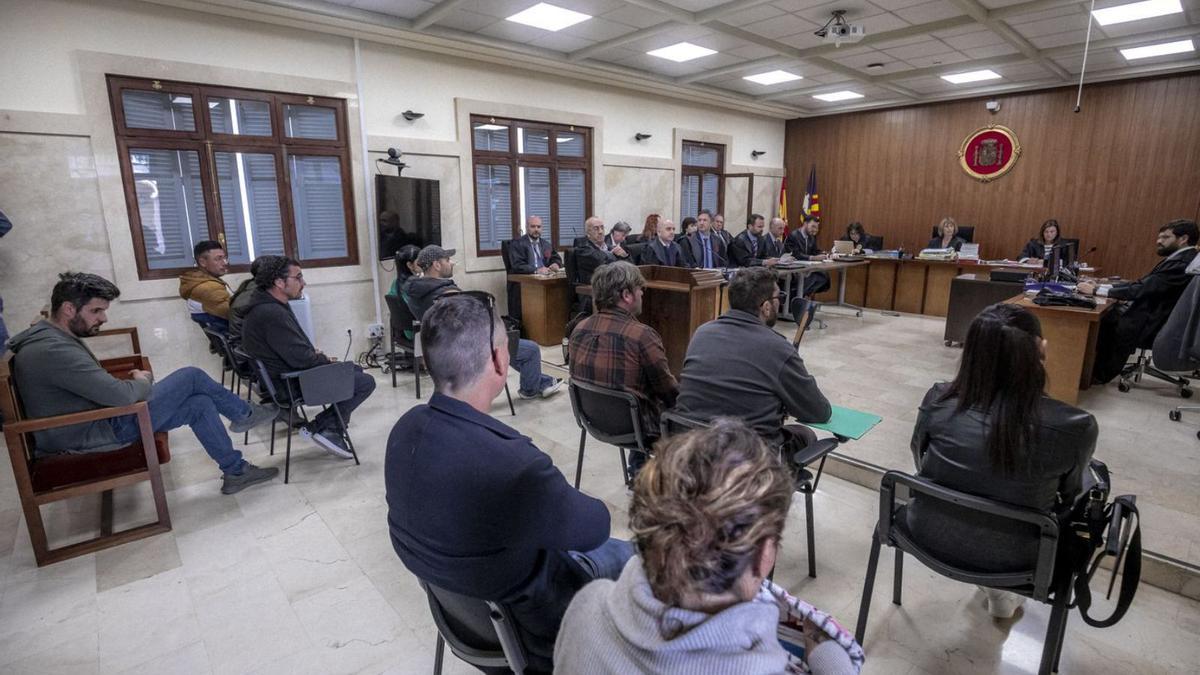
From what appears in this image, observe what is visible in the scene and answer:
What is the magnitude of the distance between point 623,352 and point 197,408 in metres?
2.22

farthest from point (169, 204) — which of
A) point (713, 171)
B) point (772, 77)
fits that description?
point (713, 171)

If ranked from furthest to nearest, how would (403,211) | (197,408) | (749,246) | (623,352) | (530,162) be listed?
(749,246) → (530,162) → (403,211) → (197,408) → (623,352)

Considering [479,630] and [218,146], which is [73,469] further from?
[218,146]

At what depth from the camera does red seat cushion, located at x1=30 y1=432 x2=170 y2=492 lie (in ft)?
8.02

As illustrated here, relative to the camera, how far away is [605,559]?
1541 millimetres

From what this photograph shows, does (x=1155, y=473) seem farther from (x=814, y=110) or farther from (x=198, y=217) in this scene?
(x=814, y=110)

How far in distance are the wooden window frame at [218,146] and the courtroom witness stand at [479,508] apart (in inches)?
179

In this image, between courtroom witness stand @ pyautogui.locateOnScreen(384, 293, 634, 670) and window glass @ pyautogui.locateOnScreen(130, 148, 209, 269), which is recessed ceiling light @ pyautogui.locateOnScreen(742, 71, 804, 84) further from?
courtroom witness stand @ pyautogui.locateOnScreen(384, 293, 634, 670)

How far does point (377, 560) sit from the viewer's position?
8.09ft

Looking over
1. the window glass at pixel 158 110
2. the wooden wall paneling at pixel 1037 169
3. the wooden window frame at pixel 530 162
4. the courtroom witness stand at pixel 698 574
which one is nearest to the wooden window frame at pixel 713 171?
the wooden window frame at pixel 530 162

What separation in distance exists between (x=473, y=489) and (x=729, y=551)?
571mm

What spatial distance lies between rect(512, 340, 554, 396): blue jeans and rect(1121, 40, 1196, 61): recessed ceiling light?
6898 millimetres

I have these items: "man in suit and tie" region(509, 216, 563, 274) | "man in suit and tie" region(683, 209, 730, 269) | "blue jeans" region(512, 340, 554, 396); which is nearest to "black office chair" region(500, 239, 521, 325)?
"man in suit and tie" region(509, 216, 563, 274)

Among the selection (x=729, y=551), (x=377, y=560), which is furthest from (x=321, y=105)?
(x=729, y=551)
